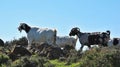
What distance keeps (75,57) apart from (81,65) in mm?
5543

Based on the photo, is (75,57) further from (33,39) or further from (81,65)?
(33,39)

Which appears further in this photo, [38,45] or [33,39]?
[33,39]

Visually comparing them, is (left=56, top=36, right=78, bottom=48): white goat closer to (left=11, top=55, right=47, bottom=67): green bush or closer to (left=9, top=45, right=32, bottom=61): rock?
(left=9, top=45, right=32, bottom=61): rock

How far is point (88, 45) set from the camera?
5550 centimetres

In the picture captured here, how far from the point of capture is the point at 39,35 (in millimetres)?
55188

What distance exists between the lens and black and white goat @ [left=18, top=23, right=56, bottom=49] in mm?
54625

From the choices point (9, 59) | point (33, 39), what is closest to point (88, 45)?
point (33, 39)

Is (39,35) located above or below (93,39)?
above

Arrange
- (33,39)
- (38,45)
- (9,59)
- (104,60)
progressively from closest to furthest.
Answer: (104,60)
(9,59)
(38,45)
(33,39)

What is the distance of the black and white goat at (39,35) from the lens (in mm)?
54625

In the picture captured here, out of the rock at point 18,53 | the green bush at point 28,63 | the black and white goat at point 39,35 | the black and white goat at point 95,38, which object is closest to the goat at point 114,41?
the black and white goat at point 95,38

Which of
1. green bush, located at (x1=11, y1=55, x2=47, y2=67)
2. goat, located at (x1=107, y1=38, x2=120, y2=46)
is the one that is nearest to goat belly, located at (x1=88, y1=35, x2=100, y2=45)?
goat, located at (x1=107, y1=38, x2=120, y2=46)

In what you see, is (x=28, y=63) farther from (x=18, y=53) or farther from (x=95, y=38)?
(x=95, y=38)

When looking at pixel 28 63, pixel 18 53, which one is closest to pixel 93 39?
pixel 18 53
